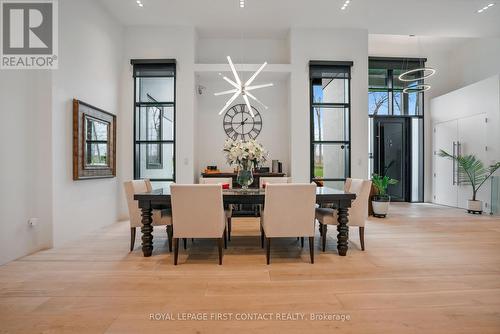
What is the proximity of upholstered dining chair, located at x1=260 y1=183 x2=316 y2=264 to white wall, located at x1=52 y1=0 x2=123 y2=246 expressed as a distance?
2720 millimetres

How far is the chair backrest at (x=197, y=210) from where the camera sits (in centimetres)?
258

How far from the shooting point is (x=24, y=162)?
3049 millimetres

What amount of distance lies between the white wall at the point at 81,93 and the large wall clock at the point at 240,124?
2.25 meters

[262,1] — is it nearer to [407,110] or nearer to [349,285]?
[349,285]

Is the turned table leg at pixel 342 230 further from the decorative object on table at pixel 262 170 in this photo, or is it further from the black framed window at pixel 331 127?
the decorative object on table at pixel 262 170

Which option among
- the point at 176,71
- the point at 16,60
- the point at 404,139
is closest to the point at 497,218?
the point at 404,139

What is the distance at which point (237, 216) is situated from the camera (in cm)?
529

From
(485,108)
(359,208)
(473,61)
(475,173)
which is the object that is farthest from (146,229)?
(473,61)

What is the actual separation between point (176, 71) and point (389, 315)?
5003 millimetres

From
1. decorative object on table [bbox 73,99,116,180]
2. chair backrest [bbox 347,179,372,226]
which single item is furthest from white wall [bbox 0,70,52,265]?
chair backrest [bbox 347,179,372,226]

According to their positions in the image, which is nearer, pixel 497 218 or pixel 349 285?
pixel 349 285

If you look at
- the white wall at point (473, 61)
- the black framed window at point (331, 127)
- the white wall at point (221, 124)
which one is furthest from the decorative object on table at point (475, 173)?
the white wall at point (221, 124)

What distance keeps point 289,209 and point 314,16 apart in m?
3.94

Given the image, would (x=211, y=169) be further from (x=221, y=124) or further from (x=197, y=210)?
(x=197, y=210)
